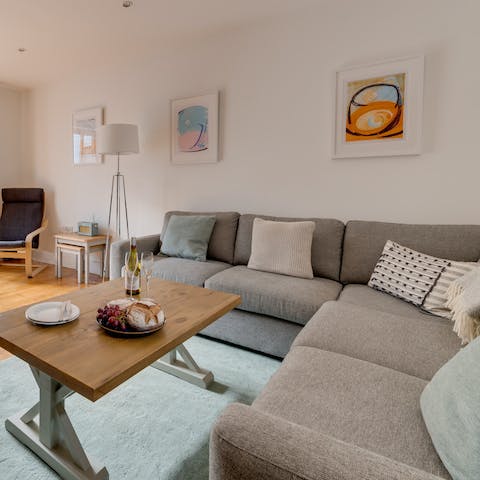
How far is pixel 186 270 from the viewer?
2.25 m

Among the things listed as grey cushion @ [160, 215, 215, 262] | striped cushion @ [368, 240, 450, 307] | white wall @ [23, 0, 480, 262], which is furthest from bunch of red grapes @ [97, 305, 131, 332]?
white wall @ [23, 0, 480, 262]

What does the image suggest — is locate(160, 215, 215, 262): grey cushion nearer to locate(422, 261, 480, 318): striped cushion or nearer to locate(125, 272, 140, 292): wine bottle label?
locate(125, 272, 140, 292): wine bottle label

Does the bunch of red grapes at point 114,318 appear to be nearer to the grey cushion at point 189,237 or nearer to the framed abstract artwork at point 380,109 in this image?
the grey cushion at point 189,237

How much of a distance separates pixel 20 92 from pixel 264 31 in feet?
12.5

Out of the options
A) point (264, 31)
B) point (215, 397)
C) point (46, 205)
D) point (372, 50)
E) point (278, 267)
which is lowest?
point (215, 397)

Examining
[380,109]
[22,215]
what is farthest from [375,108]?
[22,215]

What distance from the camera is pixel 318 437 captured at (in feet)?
1.88

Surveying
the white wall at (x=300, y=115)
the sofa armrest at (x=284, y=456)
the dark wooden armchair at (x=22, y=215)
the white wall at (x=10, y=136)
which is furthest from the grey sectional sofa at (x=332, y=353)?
the white wall at (x=10, y=136)

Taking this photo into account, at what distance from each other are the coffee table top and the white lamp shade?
1.90 metres

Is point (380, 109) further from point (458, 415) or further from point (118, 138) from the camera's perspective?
point (118, 138)

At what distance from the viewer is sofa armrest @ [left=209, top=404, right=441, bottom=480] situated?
1.66ft

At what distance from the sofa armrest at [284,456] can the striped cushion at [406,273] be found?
1.33 m

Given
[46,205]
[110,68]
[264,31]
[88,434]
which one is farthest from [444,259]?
[46,205]

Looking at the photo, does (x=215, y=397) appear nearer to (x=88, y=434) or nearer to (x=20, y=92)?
(x=88, y=434)
